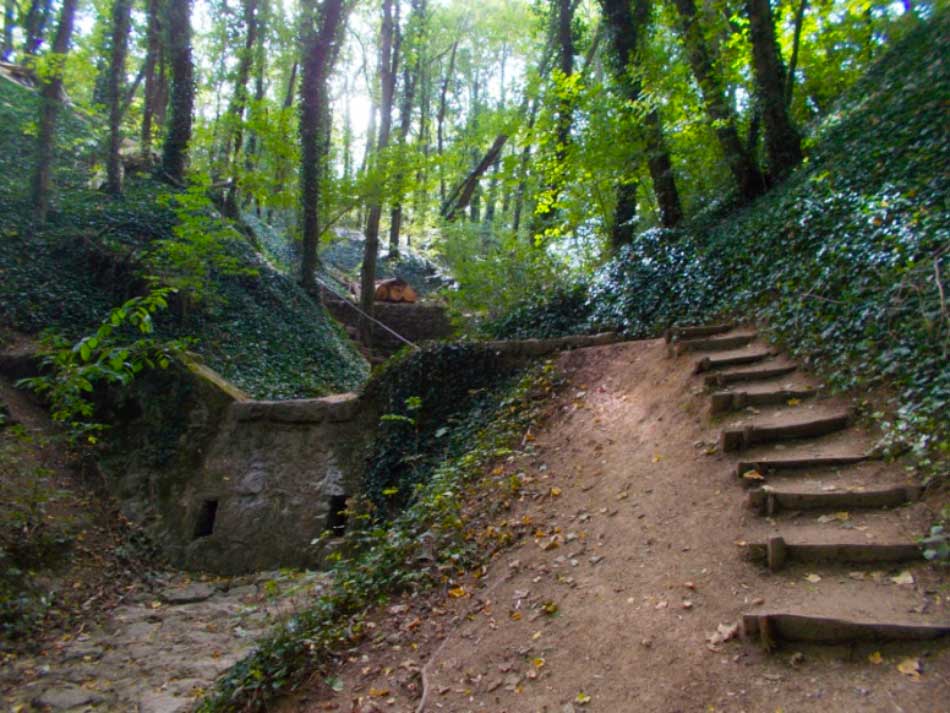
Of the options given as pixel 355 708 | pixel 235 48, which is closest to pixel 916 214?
pixel 355 708

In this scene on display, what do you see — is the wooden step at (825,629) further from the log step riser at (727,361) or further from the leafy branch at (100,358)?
the leafy branch at (100,358)

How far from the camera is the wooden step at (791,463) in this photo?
14.8ft

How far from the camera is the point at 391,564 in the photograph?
533 cm

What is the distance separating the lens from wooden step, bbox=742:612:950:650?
3014 millimetres

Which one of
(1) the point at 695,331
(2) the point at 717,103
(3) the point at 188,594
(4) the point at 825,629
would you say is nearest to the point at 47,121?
(3) the point at 188,594

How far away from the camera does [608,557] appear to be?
464 centimetres

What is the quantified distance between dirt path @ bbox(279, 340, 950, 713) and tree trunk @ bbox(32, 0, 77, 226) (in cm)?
1080

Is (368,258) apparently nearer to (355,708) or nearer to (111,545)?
(111,545)

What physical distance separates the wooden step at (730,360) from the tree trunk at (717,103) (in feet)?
12.5

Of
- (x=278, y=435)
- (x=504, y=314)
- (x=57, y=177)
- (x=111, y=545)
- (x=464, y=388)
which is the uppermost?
(x=57, y=177)

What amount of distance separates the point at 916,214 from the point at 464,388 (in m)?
5.20

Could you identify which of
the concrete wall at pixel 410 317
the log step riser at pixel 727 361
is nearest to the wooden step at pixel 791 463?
the log step riser at pixel 727 361

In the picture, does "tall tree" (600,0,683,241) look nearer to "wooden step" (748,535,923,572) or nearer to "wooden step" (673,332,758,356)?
"wooden step" (673,332,758,356)

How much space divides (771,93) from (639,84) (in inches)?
75.3
